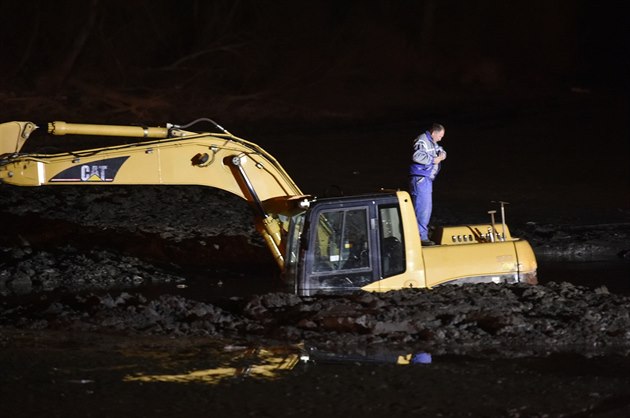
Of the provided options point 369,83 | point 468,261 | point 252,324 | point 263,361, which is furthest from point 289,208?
point 369,83

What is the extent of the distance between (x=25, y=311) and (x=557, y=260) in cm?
787

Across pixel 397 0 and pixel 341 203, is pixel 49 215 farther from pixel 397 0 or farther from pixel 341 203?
pixel 397 0

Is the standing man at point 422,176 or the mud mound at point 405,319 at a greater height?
the standing man at point 422,176

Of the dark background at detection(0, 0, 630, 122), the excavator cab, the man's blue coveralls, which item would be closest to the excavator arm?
the excavator cab

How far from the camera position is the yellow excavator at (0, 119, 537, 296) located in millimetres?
10781

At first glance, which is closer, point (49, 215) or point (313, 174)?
point (49, 215)

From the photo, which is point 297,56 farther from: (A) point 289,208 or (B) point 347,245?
(B) point 347,245

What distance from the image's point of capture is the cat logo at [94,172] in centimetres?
1077

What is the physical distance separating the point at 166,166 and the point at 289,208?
4.18 feet

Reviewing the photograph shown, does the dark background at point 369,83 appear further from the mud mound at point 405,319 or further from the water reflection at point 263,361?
the water reflection at point 263,361

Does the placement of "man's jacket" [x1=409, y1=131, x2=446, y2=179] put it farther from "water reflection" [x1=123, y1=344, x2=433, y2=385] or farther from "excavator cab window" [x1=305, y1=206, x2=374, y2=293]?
"water reflection" [x1=123, y1=344, x2=433, y2=385]

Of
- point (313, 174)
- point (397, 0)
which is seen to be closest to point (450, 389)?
point (313, 174)

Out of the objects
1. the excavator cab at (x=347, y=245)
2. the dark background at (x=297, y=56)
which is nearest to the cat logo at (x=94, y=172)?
the excavator cab at (x=347, y=245)

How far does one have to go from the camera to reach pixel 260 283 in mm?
14633
